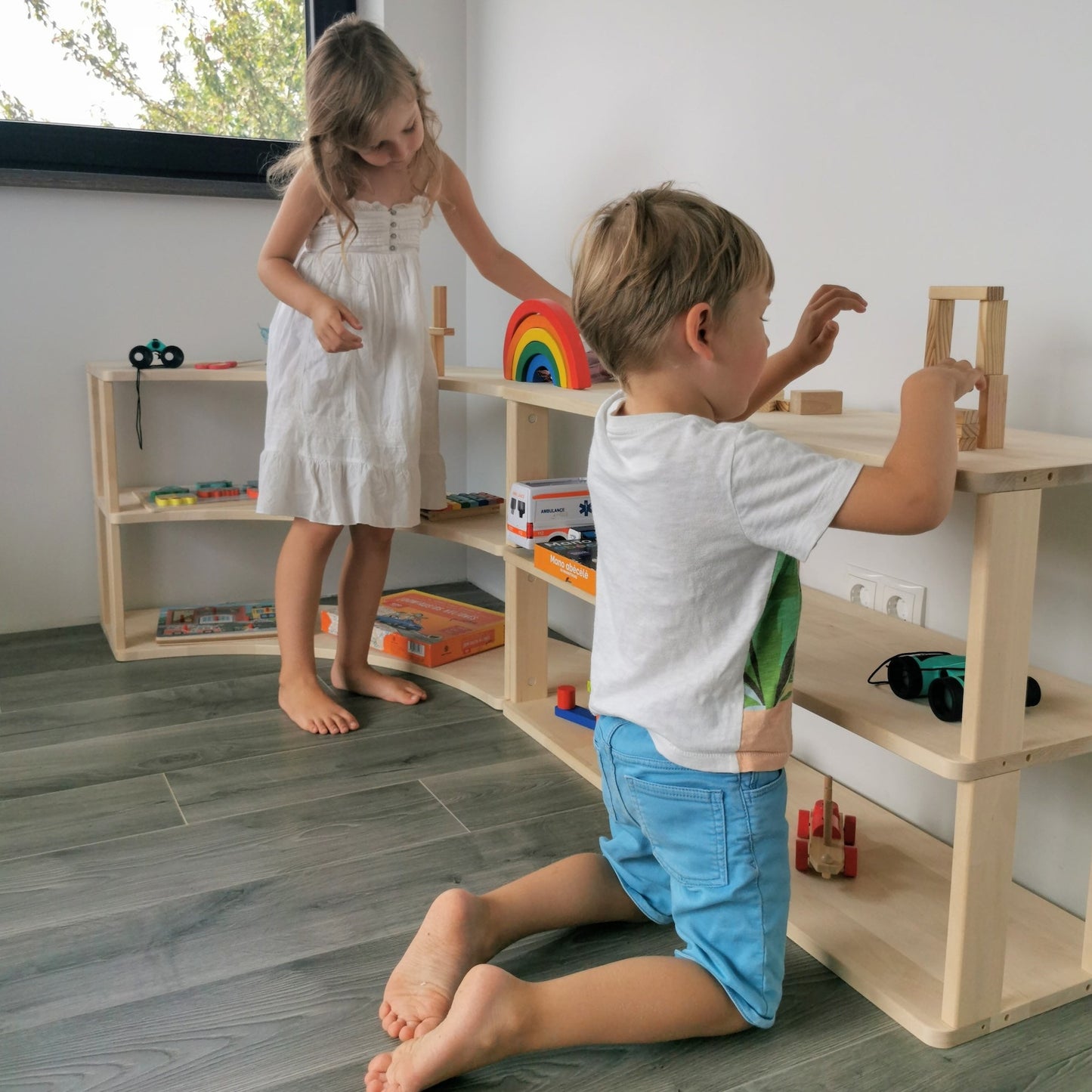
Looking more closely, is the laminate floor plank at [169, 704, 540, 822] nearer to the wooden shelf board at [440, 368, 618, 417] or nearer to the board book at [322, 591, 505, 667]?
the board book at [322, 591, 505, 667]

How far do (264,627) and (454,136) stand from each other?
1164 millimetres

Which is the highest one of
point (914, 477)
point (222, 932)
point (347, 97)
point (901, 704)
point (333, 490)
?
point (347, 97)

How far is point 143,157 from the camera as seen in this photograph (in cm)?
226

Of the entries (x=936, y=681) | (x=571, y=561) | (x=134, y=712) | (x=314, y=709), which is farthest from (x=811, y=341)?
(x=134, y=712)

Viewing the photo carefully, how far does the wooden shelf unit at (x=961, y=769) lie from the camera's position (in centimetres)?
97

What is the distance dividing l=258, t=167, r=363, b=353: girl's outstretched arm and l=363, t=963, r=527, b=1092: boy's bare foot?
0.97 metres

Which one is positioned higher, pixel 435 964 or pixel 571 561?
pixel 571 561

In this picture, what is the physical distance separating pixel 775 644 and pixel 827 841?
16.3 inches

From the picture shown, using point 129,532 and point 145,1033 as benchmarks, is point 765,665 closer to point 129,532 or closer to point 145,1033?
point 145,1033

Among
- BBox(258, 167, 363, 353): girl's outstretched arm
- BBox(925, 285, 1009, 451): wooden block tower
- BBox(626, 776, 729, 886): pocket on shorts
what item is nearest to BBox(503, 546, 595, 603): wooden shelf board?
BBox(258, 167, 363, 353): girl's outstretched arm

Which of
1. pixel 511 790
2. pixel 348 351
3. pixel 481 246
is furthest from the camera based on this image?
pixel 481 246

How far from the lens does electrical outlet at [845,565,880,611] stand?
1.48 m

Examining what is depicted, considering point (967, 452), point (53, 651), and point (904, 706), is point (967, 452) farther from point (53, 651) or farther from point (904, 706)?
point (53, 651)

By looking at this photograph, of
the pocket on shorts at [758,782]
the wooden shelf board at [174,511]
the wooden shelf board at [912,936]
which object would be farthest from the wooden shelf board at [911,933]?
the wooden shelf board at [174,511]
